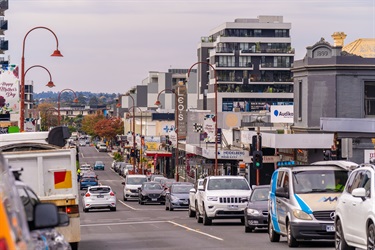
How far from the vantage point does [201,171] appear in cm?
9188

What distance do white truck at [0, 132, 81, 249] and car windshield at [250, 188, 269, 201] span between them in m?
10.2

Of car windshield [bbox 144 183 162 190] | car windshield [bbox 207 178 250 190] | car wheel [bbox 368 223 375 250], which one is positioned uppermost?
car wheel [bbox 368 223 375 250]

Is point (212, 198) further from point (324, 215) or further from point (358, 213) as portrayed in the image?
point (358, 213)

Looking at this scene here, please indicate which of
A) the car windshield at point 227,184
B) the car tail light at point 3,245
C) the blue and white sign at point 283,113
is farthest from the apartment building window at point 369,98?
the car tail light at point 3,245

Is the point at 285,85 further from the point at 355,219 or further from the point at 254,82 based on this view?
the point at 355,219

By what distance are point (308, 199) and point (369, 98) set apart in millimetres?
34038

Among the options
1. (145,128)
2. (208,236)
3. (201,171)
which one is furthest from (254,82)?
(208,236)

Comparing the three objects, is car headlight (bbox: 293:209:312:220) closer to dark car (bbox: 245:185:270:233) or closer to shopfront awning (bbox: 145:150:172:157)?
dark car (bbox: 245:185:270:233)

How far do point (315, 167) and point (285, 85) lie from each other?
109 m

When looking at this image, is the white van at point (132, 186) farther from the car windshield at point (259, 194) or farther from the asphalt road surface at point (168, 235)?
the car windshield at point (259, 194)

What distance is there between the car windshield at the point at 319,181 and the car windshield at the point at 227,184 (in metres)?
12.2

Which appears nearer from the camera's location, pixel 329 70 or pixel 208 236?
pixel 208 236

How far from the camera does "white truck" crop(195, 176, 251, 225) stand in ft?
113

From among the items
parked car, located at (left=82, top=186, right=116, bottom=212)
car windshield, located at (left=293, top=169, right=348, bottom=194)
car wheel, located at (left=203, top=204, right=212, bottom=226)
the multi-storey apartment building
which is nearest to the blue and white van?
car windshield, located at (left=293, top=169, right=348, bottom=194)
